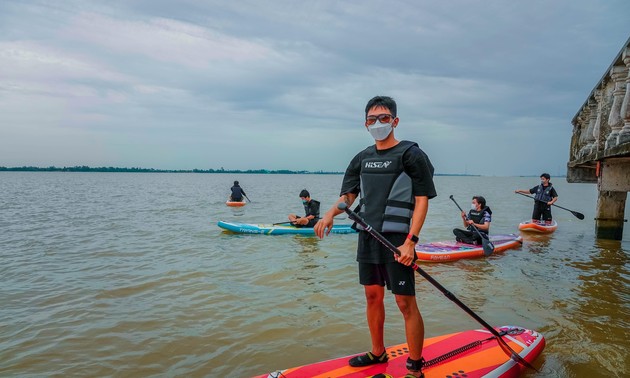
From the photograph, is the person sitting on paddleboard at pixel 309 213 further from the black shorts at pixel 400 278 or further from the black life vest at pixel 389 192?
the black shorts at pixel 400 278

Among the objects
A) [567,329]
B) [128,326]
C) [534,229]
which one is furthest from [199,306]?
[534,229]

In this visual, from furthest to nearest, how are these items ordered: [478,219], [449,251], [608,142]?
1. [478,219]
2. [449,251]
3. [608,142]

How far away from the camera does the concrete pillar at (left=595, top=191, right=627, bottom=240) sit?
14023 millimetres

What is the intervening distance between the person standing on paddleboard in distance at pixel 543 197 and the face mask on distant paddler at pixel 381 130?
13.6 m

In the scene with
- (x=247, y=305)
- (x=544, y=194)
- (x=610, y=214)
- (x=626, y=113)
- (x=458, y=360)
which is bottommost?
(x=247, y=305)

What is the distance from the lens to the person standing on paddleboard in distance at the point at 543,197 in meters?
15.8

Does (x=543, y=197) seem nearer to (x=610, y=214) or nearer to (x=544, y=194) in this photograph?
(x=544, y=194)

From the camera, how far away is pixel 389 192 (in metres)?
3.56

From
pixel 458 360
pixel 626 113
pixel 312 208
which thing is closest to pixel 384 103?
pixel 458 360

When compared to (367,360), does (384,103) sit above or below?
above

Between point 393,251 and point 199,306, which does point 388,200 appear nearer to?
point 393,251

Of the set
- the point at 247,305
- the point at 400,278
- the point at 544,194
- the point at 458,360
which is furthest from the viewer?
the point at 544,194

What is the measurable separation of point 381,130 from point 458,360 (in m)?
2.57

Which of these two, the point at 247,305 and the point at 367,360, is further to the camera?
the point at 247,305
